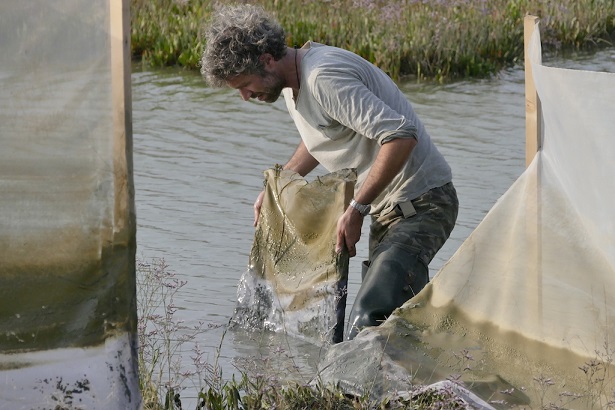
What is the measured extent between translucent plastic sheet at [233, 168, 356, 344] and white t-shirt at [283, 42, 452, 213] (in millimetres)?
124

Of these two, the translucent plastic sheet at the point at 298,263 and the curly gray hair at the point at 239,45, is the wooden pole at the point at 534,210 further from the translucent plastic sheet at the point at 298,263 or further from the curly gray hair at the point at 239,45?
the curly gray hair at the point at 239,45

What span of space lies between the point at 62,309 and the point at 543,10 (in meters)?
12.8

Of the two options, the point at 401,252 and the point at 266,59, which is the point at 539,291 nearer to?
the point at 401,252

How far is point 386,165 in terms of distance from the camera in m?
5.01

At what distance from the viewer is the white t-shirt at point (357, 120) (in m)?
5.03

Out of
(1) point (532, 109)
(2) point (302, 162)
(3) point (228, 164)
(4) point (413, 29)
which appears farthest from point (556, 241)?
(4) point (413, 29)

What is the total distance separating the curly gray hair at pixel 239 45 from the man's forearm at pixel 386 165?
0.65 m

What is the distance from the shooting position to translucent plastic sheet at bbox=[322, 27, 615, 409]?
14.8 feet

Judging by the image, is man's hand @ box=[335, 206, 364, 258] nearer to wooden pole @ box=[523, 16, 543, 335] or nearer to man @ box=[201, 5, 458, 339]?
man @ box=[201, 5, 458, 339]

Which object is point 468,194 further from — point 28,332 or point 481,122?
point 28,332

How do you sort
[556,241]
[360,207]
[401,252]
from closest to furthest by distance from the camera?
[556,241]
[360,207]
[401,252]

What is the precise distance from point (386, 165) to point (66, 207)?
1.65m

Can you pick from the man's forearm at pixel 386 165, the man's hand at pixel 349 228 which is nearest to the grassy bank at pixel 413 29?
the man's hand at pixel 349 228

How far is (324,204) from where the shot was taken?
5531 millimetres
